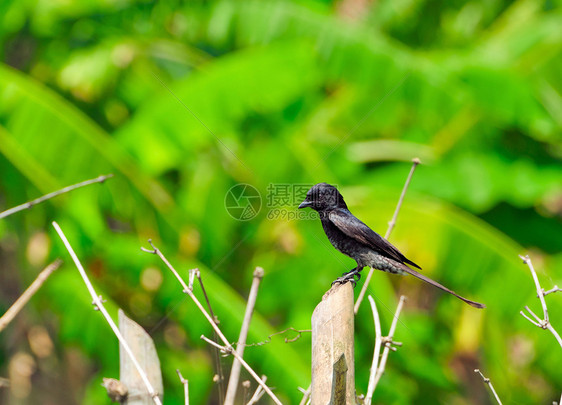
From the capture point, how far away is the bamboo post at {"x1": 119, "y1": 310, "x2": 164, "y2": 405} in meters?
2.07

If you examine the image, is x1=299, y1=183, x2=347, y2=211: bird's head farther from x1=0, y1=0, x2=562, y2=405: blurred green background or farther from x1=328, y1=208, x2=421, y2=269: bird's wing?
x1=0, y1=0, x2=562, y2=405: blurred green background

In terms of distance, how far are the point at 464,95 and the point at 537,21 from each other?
2757 mm

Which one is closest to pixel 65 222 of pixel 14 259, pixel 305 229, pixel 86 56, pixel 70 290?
pixel 70 290

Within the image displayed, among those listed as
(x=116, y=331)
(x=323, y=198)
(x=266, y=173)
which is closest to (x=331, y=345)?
(x=116, y=331)

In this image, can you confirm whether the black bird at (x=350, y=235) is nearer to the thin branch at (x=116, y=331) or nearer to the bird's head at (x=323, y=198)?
the bird's head at (x=323, y=198)

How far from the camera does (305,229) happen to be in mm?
5926

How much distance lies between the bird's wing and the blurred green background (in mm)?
1674

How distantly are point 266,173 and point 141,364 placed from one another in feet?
13.2

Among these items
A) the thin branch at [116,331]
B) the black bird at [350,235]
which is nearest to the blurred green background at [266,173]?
the black bird at [350,235]

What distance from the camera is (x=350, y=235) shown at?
2502mm

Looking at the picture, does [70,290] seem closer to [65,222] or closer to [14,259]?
[65,222]

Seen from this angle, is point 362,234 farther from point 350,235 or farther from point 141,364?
point 141,364

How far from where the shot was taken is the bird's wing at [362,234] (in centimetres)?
242

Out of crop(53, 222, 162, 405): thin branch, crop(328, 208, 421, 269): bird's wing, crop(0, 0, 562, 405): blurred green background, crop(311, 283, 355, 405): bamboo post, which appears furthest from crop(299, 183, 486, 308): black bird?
crop(0, 0, 562, 405): blurred green background
